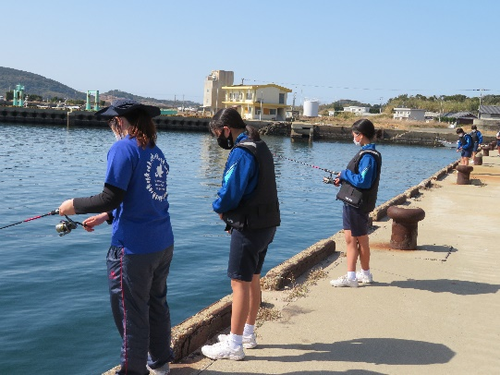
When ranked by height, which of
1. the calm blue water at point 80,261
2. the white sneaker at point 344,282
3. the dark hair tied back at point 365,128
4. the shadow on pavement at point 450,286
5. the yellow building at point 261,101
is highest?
the yellow building at point 261,101

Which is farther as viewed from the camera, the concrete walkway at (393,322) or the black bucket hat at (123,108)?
the concrete walkway at (393,322)

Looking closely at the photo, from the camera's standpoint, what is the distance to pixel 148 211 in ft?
11.8

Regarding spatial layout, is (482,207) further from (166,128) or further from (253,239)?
(166,128)

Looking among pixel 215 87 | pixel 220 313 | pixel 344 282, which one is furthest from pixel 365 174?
Answer: pixel 215 87

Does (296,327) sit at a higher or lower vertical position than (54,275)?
higher

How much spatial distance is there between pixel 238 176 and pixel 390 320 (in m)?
2.28

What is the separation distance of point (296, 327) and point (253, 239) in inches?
50.0

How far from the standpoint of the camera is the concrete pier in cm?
435

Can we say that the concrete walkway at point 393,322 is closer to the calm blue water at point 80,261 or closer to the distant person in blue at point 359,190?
the distant person in blue at point 359,190

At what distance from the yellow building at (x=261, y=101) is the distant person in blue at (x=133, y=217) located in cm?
8038

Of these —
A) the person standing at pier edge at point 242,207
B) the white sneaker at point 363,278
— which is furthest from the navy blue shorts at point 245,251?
the white sneaker at point 363,278

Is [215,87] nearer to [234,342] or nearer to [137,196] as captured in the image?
[234,342]

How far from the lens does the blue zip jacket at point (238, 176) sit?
159 inches

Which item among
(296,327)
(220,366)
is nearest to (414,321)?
(296,327)
